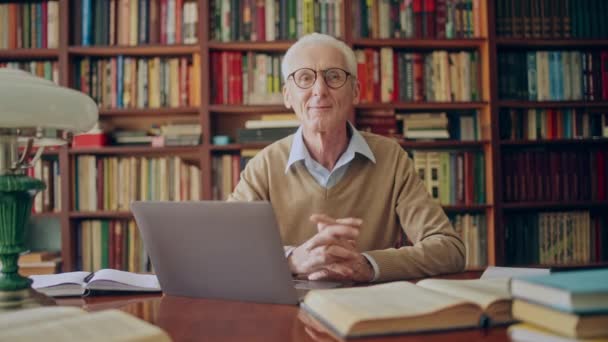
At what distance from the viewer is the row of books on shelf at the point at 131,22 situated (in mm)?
2830

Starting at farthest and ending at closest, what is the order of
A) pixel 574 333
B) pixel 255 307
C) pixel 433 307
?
pixel 255 307, pixel 433 307, pixel 574 333

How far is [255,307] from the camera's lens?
964 mm

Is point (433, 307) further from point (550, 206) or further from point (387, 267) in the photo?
point (550, 206)

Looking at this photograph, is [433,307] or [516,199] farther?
[516,199]

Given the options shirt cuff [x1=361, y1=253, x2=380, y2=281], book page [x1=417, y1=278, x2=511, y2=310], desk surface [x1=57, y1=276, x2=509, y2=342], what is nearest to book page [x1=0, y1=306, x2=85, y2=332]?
desk surface [x1=57, y1=276, x2=509, y2=342]

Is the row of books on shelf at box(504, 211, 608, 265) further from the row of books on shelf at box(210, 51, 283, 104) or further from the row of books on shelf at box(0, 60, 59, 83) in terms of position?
the row of books on shelf at box(0, 60, 59, 83)

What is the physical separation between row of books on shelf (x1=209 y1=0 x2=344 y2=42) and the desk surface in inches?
77.3

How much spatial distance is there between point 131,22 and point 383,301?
97.3 inches

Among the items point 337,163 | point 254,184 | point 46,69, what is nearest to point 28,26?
point 46,69

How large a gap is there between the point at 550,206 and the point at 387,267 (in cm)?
197

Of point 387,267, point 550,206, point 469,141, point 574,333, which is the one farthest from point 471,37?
point 574,333

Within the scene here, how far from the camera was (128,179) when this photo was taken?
283 centimetres

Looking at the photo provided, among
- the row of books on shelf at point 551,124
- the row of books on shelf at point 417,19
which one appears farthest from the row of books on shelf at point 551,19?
the row of books on shelf at point 551,124

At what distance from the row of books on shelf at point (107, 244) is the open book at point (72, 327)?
214 cm
